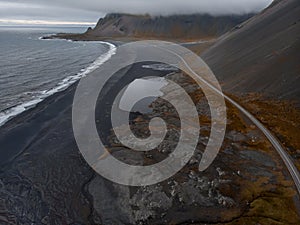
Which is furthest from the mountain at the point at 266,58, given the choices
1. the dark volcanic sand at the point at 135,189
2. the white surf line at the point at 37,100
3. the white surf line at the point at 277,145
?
the white surf line at the point at 37,100

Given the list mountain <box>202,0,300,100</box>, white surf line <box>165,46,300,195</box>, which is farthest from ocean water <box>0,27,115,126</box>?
mountain <box>202,0,300,100</box>

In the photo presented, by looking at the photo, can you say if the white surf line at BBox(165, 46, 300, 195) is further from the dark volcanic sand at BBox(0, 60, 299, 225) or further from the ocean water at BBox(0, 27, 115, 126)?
the ocean water at BBox(0, 27, 115, 126)

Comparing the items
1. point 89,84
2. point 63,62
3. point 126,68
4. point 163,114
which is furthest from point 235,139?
point 63,62

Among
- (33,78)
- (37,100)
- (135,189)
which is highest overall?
(135,189)

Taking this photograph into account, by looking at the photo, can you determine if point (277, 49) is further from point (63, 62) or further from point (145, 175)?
point (63, 62)

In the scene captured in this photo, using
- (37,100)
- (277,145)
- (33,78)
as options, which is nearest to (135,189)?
(277,145)

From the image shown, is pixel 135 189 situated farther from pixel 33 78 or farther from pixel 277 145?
pixel 33 78

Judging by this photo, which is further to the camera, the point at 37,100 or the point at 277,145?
the point at 37,100

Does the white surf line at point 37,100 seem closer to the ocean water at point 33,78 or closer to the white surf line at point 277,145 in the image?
the ocean water at point 33,78

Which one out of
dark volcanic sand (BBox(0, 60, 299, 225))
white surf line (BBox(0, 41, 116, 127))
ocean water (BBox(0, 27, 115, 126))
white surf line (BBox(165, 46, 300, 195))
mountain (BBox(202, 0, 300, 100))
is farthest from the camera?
ocean water (BBox(0, 27, 115, 126))
